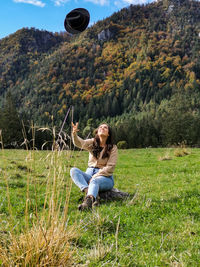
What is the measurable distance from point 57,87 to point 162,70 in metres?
69.5

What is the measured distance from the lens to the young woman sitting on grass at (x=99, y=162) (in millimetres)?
5327

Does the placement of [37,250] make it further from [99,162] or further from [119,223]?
[99,162]

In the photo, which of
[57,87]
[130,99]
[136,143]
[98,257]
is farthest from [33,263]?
[57,87]

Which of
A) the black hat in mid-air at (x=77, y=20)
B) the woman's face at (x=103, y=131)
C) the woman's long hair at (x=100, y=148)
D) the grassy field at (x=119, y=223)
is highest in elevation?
the black hat in mid-air at (x=77, y=20)

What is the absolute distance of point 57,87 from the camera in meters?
167

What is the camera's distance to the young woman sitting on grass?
5.33m

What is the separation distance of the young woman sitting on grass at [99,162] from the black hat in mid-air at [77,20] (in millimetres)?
2195

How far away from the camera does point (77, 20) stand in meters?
3.63

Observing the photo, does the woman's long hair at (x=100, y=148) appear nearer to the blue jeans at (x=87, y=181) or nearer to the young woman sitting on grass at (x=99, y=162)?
the young woman sitting on grass at (x=99, y=162)

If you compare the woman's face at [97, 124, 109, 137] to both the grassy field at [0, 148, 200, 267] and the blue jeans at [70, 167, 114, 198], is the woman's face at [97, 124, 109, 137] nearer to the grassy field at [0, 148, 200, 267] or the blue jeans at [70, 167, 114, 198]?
the blue jeans at [70, 167, 114, 198]

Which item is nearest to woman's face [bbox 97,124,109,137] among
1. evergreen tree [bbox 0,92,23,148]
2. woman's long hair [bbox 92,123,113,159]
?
woman's long hair [bbox 92,123,113,159]

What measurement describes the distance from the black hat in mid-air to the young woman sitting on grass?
7.20 feet

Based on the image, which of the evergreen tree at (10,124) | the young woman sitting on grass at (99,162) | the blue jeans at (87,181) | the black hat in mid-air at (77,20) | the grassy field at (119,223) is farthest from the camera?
the evergreen tree at (10,124)

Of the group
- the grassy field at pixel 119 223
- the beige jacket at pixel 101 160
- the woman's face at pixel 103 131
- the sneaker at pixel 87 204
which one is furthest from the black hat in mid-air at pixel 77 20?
the sneaker at pixel 87 204
